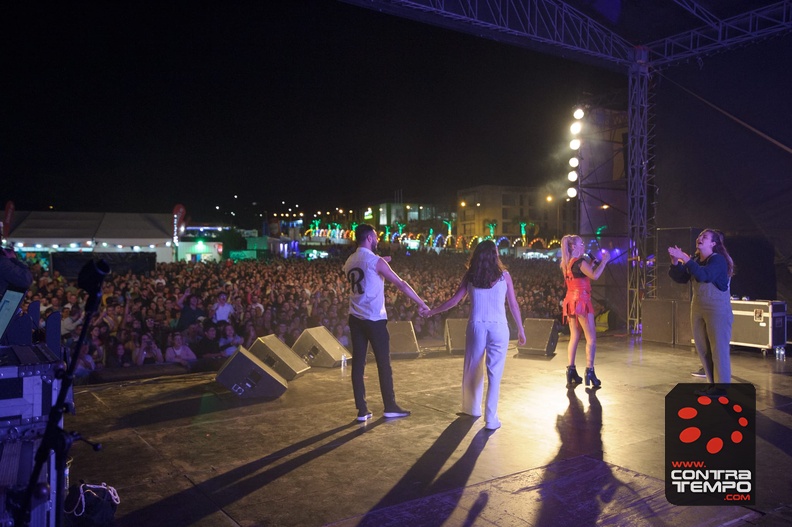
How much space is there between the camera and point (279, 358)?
6969mm

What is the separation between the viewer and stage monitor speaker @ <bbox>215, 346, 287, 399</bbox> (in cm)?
607

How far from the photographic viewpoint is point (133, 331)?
30.1 ft

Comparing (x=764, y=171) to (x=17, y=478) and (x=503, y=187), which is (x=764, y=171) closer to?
(x=17, y=478)

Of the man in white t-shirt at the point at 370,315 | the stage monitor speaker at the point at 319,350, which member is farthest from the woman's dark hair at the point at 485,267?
the stage monitor speaker at the point at 319,350

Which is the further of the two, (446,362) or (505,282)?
(446,362)

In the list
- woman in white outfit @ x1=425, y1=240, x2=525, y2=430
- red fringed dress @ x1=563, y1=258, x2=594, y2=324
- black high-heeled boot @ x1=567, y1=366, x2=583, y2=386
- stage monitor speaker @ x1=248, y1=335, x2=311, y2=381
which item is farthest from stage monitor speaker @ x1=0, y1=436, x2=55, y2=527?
red fringed dress @ x1=563, y1=258, x2=594, y2=324

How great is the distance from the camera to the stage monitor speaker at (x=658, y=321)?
1068 centimetres

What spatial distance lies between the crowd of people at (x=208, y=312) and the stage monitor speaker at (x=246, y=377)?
1729 mm

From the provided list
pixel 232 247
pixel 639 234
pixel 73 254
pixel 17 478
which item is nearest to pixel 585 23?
pixel 639 234

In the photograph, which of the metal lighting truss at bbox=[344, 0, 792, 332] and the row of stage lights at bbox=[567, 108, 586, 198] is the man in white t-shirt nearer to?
the metal lighting truss at bbox=[344, 0, 792, 332]

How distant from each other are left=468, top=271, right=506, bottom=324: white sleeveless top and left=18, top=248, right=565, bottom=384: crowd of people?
4.19 m

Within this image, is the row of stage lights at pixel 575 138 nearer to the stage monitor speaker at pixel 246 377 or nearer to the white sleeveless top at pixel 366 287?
the white sleeveless top at pixel 366 287

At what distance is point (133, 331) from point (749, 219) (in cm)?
1204

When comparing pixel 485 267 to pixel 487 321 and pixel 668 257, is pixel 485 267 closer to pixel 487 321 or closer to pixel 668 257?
pixel 487 321
